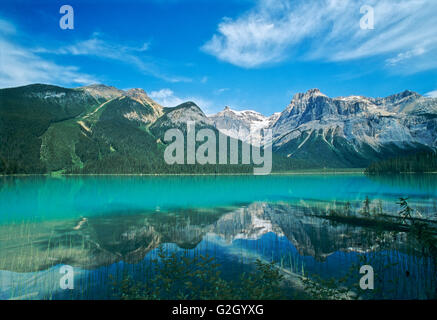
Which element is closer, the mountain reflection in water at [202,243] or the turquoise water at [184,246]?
the turquoise water at [184,246]

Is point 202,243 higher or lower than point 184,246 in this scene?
lower

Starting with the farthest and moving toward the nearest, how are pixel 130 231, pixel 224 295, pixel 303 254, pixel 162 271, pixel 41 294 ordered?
pixel 130 231
pixel 303 254
pixel 162 271
pixel 41 294
pixel 224 295

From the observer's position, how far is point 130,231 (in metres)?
32.8

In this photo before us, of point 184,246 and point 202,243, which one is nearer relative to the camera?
point 184,246

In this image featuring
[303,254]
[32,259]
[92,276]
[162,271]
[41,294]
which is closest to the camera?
[41,294]

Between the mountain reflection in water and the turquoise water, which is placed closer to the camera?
the turquoise water

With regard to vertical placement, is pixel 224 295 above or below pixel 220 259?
above
